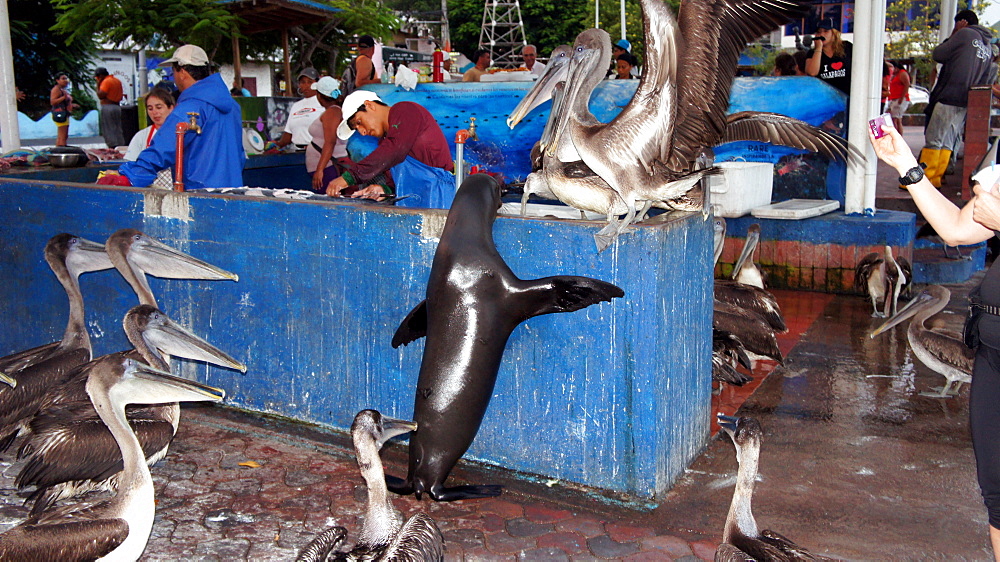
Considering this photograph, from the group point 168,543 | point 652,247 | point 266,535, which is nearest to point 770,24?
point 652,247

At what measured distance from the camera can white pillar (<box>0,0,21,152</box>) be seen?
853cm

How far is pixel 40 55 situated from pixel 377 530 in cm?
2578

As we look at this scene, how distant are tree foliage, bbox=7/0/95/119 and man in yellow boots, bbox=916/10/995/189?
69.3ft

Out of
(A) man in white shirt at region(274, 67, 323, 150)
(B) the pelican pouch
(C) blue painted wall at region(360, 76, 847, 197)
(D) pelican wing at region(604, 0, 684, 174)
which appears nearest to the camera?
(B) the pelican pouch

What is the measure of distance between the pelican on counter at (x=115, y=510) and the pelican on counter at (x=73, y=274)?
1758 millimetres

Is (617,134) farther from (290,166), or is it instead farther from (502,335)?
(290,166)

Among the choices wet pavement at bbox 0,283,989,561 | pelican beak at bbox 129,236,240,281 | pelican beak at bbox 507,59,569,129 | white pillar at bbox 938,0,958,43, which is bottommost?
wet pavement at bbox 0,283,989,561

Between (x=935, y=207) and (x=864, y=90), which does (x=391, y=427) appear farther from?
(x=864, y=90)

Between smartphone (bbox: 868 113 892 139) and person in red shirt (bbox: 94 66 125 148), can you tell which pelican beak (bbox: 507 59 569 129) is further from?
person in red shirt (bbox: 94 66 125 148)

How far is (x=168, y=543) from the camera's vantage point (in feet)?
13.3

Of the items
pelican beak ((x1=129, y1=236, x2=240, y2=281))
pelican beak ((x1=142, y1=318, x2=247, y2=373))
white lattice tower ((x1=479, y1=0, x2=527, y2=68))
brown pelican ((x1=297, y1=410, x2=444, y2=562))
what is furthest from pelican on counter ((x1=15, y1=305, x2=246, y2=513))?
white lattice tower ((x1=479, y1=0, x2=527, y2=68))

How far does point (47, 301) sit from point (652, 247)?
4.48 metres

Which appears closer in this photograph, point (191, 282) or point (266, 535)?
point (266, 535)

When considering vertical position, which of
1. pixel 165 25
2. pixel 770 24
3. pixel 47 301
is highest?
pixel 165 25
